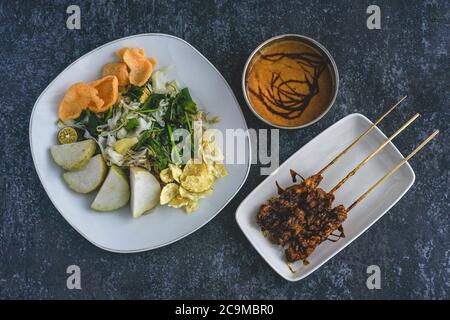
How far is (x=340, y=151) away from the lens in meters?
2.83

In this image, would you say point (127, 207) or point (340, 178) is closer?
point (127, 207)

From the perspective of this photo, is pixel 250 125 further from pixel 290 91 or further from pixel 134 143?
pixel 134 143

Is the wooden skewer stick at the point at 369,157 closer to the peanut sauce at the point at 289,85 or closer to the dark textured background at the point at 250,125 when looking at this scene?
the dark textured background at the point at 250,125

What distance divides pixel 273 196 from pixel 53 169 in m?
1.28

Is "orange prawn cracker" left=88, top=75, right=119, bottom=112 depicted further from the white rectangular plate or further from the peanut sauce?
the white rectangular plate

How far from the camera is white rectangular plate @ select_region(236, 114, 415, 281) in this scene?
2.75 meters

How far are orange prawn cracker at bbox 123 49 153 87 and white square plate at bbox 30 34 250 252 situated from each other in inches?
3.0

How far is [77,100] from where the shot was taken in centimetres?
263

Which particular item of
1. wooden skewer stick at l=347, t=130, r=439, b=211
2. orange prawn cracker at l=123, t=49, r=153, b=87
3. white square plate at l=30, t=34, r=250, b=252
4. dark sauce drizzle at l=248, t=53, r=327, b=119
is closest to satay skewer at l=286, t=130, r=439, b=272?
wooden skewer stick at l=347, t=130, r=439, b=211

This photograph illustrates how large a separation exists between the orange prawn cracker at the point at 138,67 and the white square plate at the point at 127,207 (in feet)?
0.25

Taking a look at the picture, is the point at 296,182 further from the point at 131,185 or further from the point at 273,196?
the point at 131,185

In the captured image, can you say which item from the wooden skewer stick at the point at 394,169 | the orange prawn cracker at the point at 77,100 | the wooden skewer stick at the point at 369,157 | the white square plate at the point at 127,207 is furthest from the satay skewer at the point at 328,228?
the orange prawn cracker at the point at 77,100

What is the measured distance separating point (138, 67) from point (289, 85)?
0.87 meters

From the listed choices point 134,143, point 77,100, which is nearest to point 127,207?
point 134,143
